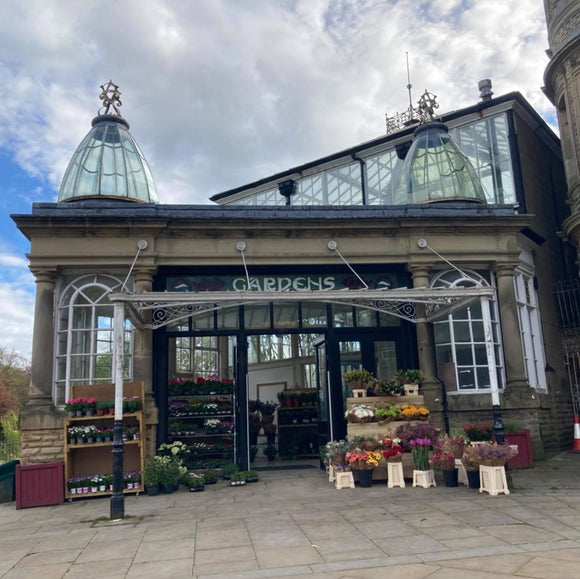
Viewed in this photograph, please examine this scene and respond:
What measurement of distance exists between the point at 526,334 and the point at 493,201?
414 cm

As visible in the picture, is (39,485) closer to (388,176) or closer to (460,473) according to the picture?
(460,473)

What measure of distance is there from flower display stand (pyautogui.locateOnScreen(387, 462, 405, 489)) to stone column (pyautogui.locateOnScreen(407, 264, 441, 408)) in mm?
2332

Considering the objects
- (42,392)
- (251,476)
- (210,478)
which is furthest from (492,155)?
(42,392)

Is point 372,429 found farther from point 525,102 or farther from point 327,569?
point 525,102

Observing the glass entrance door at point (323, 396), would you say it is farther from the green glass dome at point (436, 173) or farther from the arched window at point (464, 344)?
the green glass dome at point (436, 173)

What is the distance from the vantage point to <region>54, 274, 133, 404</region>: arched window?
10938 millimetres

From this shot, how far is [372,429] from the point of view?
32.6 feet

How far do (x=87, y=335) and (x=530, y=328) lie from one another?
999cm

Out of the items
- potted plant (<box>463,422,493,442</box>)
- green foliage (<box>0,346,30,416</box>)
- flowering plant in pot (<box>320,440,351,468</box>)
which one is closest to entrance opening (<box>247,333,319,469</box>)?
flowering plant in pot (<box>320,440,351,468</box>)

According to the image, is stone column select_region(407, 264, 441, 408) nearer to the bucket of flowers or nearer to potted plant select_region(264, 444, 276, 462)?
the bucket of flowers

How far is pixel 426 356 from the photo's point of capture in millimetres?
11461

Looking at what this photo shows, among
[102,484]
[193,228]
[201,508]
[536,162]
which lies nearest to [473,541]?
[201,508]

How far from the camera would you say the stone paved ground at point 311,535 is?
5.13m

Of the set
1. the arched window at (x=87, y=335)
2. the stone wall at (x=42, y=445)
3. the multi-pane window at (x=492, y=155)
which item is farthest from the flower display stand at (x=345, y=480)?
the multi-pane window at (x=492, y=155)
